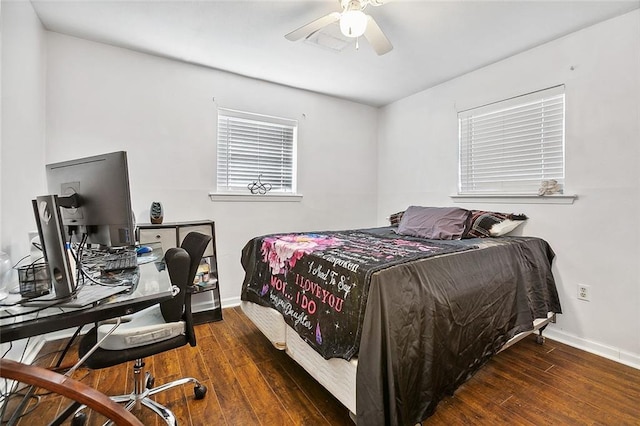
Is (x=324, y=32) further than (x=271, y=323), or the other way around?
(x=324, y=32)

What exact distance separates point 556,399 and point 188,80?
371cm

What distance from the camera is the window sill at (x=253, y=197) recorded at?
118 inches

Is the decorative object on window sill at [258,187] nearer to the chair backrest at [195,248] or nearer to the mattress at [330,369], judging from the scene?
the chair backrest at [195,248]

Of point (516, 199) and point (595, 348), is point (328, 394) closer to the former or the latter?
point (595, 348)

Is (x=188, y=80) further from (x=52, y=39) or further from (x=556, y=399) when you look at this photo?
(x=556, y=399)

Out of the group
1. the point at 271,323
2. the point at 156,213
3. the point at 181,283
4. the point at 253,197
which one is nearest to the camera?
the point at 181,283

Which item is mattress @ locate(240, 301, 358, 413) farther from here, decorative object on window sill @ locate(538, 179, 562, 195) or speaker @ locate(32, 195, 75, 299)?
decorative object on window sill @ locate(538, 179, 562, 195)

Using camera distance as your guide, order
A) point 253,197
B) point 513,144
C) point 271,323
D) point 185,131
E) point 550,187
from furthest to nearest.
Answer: point 253,197
point 185,131
point 513,144
point 550,187
point 271,323

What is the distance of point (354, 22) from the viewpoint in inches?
67.3

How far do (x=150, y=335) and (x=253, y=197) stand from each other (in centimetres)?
201

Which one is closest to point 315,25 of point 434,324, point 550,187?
point 434,324

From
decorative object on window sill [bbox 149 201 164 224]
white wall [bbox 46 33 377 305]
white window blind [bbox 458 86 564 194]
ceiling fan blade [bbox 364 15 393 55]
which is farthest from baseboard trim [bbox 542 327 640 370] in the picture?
decorative object on window sill [bbox 149 201 164 224]

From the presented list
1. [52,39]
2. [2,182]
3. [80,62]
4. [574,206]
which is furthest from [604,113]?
[52,39]

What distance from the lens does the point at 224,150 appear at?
122 inches
